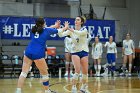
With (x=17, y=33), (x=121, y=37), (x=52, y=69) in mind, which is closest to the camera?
(x=52, y=69)

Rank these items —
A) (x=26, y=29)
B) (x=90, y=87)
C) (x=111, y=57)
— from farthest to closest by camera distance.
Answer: (x=26, y=29), (x=111, y=57), (x=90, y=87)

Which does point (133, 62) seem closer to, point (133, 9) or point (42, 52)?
point (133, 9)

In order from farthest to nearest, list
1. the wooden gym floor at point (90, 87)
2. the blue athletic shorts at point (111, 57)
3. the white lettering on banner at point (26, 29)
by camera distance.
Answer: the white lettering on banner at point (26, 29)
the blue athletic shorts at point (111, 57)
the wooden gym floor at point (90, 87)

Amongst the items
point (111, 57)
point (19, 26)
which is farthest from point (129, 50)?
point (19, 26)

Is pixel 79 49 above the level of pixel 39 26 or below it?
below

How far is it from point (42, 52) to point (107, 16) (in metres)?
16.1

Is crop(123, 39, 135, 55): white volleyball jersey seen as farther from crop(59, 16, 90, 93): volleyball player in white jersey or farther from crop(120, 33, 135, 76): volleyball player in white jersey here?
crop(59, 16, 90, 93): volleyball player in white jersey

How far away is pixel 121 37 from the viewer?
78.5 ft

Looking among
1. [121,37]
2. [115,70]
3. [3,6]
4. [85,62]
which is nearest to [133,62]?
[115,70]

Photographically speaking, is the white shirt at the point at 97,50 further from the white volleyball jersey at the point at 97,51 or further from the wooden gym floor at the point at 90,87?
the wooden gym floor at the point at 90,87

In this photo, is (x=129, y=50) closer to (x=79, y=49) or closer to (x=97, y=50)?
(x=97, y=50)

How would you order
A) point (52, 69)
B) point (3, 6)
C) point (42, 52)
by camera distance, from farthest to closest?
point (3, 6)
point (52, 69)
point (42, 52)

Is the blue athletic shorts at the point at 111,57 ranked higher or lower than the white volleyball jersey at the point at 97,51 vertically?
lower

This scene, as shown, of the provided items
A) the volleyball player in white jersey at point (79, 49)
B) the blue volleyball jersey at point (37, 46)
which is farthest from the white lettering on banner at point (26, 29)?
the blue volleyball jersey at point (37, 46)
